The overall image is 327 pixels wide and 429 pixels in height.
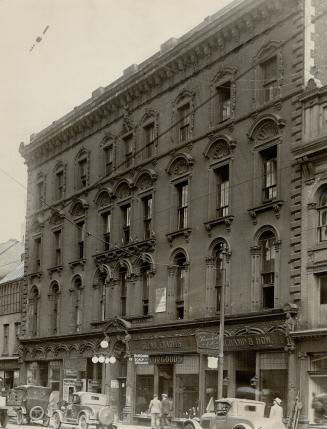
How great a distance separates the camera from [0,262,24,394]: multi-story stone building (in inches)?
2184

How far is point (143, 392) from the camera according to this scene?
38094 mm

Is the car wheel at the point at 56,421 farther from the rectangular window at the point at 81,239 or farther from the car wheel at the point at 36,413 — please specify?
the rectangular window at the point at 81,239

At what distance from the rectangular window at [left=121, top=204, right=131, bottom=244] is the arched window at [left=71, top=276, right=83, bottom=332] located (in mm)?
5133

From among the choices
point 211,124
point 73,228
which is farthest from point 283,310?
point 73,228

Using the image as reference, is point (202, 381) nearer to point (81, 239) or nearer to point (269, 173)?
point (269, 173)

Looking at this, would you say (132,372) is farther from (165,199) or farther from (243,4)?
(243,4)

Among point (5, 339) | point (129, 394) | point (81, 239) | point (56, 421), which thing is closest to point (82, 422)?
point (56, 421)

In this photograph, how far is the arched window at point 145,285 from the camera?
128 feet

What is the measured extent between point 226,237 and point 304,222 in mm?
4802

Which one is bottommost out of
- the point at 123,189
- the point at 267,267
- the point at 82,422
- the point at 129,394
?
the point at 82,422

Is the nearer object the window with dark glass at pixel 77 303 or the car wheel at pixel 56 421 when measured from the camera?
the car wheel at pixel 56 421

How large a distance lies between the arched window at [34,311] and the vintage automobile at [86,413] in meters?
15.7

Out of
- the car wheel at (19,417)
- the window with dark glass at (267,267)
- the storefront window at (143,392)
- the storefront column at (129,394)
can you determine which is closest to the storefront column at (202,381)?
the storefront window at (143,392)

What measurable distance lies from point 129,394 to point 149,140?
12.6m
